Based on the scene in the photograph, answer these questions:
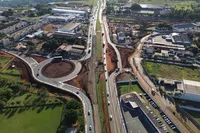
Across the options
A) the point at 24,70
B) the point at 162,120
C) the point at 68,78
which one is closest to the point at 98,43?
the point at 68,78

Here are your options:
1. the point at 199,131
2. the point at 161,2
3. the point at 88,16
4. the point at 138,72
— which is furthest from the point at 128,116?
the point at 161,2

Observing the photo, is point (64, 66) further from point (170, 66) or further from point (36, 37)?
point (170, 66)

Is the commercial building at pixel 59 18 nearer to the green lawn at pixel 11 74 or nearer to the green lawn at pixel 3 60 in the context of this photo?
the green lawn at pixel 3 60

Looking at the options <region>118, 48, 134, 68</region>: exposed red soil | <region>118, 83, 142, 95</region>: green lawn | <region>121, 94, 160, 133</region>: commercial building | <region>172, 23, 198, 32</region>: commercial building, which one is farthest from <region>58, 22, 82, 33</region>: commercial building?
<region>121, 94, 160, 133</region>: commercial building

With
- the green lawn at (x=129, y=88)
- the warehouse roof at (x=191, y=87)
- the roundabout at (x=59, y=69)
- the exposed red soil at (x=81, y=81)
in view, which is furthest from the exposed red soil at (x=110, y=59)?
the warehouse roof at (x=191, y=87)

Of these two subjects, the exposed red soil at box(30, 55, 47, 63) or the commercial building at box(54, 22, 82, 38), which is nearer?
the exposed red soil at box(30, 55, 47, 63)

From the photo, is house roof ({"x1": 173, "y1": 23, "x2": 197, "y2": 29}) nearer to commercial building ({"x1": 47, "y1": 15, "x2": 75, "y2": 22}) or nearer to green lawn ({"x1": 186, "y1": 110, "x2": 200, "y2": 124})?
commercial building ({"x1": 47, "y1": 15, "x2": 75, "y2": 22})

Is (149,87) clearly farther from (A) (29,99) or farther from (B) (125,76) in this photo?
(A) (29,99)
